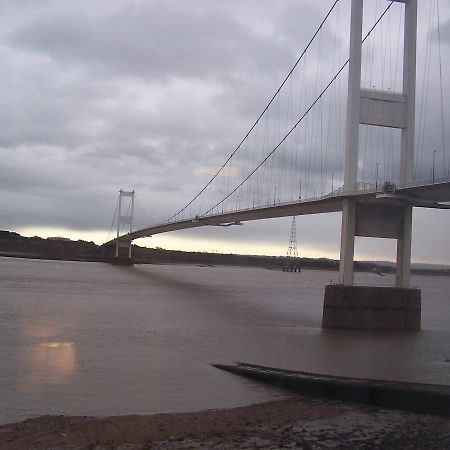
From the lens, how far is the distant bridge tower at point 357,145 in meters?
23.8

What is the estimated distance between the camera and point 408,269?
24.5 metres

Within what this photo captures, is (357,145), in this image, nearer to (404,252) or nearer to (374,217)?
(374,217)

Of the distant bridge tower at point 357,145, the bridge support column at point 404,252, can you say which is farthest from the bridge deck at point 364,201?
the bridge support column at point 404,252

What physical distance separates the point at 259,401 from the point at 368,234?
1529cm

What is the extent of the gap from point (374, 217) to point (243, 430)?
1755 centimetres

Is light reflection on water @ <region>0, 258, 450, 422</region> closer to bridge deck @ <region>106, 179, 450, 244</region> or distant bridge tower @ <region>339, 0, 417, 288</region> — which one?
distant bridge tower @ <region>339, 0, 417, 288</region>

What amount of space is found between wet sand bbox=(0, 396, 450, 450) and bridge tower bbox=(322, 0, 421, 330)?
1435 cm

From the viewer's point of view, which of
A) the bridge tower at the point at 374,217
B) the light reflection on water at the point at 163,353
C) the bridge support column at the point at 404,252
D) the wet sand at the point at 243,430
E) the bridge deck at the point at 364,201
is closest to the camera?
the wet sand at the point at 243,430

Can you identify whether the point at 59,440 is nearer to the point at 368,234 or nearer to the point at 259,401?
the point at 259,401

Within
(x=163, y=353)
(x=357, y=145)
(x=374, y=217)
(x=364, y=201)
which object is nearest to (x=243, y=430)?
(x=163, y=353)

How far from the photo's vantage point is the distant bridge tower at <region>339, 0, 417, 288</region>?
2375 cm

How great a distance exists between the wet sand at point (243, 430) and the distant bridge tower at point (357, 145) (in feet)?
50.5

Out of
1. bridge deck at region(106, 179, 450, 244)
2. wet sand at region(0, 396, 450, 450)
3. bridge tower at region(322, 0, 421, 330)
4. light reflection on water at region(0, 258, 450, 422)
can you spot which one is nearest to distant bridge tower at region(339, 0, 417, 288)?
bridge tower at region(322, 0, 421, 330)

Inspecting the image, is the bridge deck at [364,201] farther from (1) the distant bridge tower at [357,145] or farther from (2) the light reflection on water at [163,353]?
(2) the light reflection on water at [163,353]
